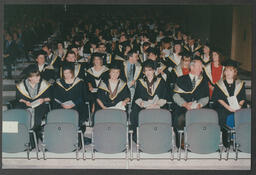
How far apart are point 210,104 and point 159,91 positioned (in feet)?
2.61

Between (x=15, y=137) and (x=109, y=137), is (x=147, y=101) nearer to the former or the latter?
(x=109, y=137)

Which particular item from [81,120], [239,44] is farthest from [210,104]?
[239,44]

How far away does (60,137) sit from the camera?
548 centimetres

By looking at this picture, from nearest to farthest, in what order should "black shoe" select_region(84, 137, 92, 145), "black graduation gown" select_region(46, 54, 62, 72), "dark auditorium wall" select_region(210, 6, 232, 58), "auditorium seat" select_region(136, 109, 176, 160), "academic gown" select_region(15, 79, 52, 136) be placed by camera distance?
"auditorium seat" select_region(136, 109, 176, 160), "black shoe" select_region(84, 137, 92, 145), "academic gown" select_region(15, 79, 52, 136), "black graduation gown" select_region(46, 54, 62, 72), "dark auditorium wall" select_region(210, 6, 232, 58)

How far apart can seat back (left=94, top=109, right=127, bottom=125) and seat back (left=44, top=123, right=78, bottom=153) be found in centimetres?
48

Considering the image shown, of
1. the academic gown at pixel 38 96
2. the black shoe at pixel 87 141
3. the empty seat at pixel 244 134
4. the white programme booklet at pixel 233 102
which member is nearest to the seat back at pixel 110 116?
the black shoe at pixel 87 141

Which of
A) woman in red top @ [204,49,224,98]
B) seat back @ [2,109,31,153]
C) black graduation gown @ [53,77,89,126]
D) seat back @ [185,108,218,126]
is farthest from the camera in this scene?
woman in red top @ [204,49,224,98]

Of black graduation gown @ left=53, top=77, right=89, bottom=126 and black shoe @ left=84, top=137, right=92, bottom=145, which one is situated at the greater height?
black graduation gown @ left=53, top=77, right=89, bottom=126

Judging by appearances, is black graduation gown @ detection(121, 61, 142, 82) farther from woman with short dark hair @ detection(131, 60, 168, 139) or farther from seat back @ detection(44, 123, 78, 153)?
seat back @ detection(44, 123, 78, 153)

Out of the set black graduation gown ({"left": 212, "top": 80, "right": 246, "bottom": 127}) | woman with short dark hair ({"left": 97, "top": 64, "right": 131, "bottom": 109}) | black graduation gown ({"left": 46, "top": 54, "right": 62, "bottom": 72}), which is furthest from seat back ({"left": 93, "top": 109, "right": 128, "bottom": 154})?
black graduation gown ({"left": 46, "top": 54, "right": 62, "bottom": 72})

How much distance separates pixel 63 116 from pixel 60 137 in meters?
0.46

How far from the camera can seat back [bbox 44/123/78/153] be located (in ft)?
17.9

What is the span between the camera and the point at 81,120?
6543 millimetres
